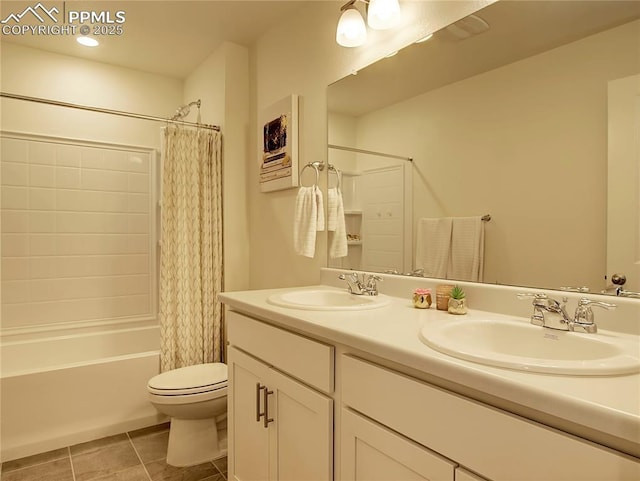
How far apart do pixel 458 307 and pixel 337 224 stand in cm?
83

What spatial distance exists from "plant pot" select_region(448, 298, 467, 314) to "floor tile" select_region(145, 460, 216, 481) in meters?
1.42

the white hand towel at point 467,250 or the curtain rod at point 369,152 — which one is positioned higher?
the curtain rod at point 369,152

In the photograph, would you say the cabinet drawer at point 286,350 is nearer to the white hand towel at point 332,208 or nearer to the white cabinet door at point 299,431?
the white cabinet door at point 299,431

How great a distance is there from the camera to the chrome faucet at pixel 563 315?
1.01 metres

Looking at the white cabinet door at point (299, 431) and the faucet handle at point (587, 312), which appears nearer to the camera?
the faucet handle at point (587, 312)

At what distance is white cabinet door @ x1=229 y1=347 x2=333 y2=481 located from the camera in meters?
1.17

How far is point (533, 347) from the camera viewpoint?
41.5 inches

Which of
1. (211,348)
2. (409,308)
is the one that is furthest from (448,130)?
(211,348)

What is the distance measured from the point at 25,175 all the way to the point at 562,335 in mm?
3253
